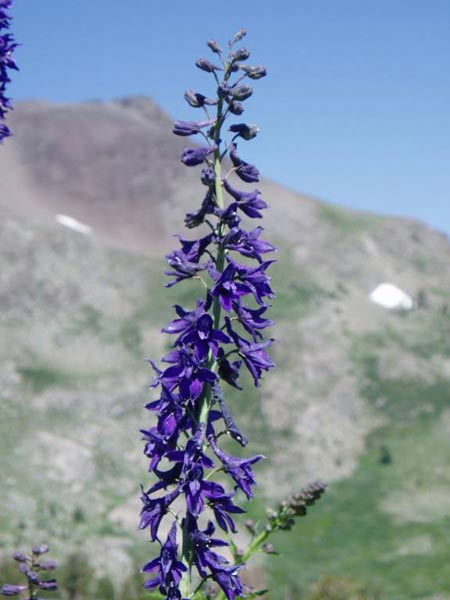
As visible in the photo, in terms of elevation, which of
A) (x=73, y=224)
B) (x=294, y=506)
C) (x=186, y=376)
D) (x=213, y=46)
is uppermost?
(x=73, y=224)

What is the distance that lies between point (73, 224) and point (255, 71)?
154m

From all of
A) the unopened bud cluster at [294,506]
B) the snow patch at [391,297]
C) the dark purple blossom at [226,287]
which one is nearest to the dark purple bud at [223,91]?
the dark purple blossom at [226,287]

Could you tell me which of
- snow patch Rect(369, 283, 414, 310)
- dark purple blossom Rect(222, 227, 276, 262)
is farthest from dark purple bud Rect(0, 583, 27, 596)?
snow patch Rect(369, 283, 414, 310)

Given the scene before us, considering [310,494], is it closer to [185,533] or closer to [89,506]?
[185,533]

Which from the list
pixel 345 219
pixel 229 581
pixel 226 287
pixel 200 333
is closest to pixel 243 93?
pixel 226 287

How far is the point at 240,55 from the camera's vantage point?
345 inches

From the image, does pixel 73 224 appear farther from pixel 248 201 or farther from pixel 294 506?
pixel 248 201

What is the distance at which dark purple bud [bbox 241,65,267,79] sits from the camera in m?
8.74

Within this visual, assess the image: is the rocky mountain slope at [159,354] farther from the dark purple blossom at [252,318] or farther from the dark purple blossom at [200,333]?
the dark purple blossom at [200,333]

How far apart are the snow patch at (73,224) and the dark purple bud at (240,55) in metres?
147

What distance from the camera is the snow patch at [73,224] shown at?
512 feet

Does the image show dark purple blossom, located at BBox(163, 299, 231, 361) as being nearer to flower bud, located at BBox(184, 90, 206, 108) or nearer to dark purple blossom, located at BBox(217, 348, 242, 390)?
dark purple blossom, located at BBox(217, 348, 242, 390)

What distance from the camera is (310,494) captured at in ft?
30.4

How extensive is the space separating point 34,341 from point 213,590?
395 feet
